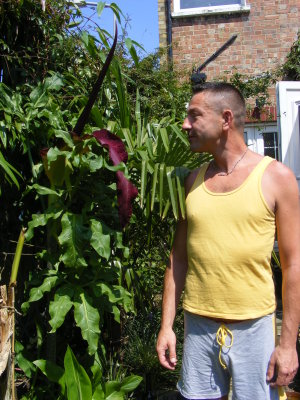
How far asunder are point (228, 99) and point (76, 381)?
155 cm

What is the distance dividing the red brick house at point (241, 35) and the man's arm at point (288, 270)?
5.92 m

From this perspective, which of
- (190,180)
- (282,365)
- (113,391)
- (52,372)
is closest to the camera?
(282,365)

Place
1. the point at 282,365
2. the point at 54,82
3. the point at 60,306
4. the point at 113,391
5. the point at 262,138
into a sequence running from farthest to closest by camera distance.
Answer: the point at 262,138
the point at 54,82
the point at 113,391
the point at 60,306
the point at 282,365

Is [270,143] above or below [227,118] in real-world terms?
above

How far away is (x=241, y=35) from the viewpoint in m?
7.81

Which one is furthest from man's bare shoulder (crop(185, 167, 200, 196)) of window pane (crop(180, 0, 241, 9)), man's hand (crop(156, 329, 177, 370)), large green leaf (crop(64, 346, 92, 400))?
window pane (crop(180, 0, 241, 9))

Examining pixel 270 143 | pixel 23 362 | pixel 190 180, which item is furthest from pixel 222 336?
pixel 270 143

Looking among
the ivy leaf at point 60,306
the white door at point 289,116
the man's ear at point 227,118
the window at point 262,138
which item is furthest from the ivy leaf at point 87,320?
the window at point 262,138

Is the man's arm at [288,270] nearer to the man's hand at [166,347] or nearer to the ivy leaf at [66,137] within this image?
the man's hand at [166,347]

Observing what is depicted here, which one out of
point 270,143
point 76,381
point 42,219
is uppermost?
point 270,143

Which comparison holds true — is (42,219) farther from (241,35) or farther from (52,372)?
(241,35)

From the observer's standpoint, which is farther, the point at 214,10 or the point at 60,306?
the point at 214,10

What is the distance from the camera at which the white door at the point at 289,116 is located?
21.2 feet

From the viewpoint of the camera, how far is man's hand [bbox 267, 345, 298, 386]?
1.84 metres
